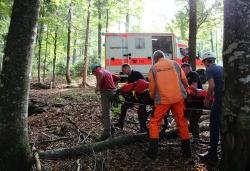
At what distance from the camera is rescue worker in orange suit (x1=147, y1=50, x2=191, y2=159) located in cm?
698

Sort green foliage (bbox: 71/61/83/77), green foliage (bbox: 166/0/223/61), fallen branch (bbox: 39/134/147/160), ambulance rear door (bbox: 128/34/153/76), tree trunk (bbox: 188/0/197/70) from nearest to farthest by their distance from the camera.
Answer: fallen branch (bbox: 39/134/147/160)
tree trunk (bbox: 188/0/197/70)
green foliage (bbox: 166/0/223/61)
ambulance rear door (bbox: 128/34/153/76)
green foliage (bbox: 71/61/83/77)

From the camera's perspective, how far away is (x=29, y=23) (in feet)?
19.7

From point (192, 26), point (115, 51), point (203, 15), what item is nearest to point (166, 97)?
point (192, 26)

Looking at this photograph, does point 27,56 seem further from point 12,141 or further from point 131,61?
point 131,61

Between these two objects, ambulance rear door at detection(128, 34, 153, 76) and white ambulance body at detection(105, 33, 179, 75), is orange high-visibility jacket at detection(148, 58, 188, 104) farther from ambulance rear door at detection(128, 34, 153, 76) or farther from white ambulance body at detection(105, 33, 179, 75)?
ambulance rear door at detection(128, 34, 153, 76)

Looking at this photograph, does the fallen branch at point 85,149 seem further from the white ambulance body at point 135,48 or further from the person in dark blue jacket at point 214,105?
the white ambulance body at point 135,48

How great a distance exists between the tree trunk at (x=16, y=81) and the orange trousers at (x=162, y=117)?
2307 millimetres

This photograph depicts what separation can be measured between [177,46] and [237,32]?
17309mm

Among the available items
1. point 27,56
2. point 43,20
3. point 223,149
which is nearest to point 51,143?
point 27,56

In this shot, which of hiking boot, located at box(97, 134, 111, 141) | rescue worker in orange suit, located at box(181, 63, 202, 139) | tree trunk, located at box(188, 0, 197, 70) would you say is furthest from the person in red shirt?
tree trunk, located at box(188, 0, 197, 70)

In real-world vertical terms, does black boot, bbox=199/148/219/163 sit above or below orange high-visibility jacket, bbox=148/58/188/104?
below

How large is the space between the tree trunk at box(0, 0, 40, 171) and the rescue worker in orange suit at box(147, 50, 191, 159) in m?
2.30

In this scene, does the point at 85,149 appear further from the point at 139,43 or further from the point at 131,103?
the point at 139,43

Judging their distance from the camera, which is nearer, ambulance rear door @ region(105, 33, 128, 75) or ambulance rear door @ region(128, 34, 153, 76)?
ambulance rear door @ region(105, 33, 128, 75)
